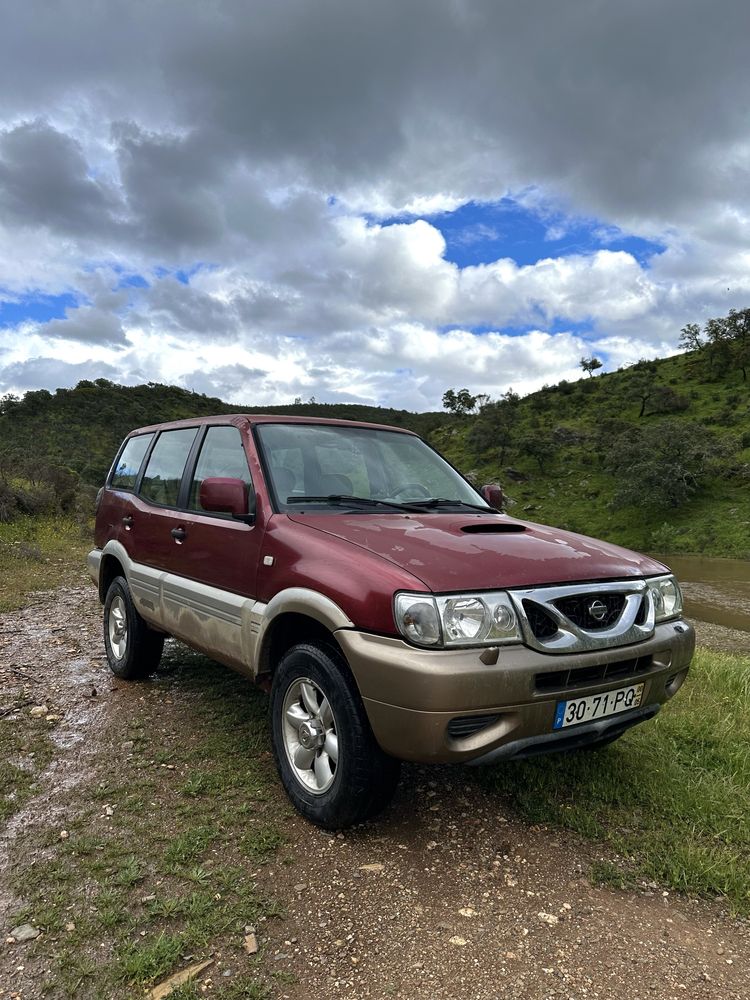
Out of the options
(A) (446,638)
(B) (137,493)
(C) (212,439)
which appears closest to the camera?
(A) (446,638)

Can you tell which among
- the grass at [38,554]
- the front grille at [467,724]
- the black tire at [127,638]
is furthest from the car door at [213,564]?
the grass at [38,554]

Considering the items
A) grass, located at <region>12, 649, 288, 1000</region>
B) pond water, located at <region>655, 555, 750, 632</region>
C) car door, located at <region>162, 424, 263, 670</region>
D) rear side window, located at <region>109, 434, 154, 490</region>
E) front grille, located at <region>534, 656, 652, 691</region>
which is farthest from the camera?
pond water, located at <region>655, 555, 750, 632</region>

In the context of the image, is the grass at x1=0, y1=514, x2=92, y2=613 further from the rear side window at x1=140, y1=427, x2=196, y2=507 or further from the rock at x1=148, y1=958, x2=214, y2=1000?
the rock at x1=148, y1=958, x2=214, y2=1000

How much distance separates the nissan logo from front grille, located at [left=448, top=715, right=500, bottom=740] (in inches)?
24.5

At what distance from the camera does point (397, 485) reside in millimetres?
3814

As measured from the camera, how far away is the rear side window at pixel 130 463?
5055 millimetres

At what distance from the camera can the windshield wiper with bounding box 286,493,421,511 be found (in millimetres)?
3357

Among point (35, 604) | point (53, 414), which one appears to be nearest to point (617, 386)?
point (53, 414)

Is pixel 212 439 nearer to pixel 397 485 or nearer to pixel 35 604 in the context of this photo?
pixel 397 485

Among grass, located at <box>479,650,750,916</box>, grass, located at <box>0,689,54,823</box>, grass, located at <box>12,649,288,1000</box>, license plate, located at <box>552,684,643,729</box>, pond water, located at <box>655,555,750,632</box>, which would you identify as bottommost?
pond water, located at <box>655,555,750,632</box>

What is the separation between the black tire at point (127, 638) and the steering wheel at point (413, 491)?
2275 millimetres

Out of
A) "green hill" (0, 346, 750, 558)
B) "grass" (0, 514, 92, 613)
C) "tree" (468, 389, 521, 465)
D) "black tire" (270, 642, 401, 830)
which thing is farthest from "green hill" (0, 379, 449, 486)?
"black tire" (270, 642, 401, 830)

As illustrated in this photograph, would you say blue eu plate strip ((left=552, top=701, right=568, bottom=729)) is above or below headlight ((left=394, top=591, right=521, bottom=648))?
below

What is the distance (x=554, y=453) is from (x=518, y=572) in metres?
51.8
